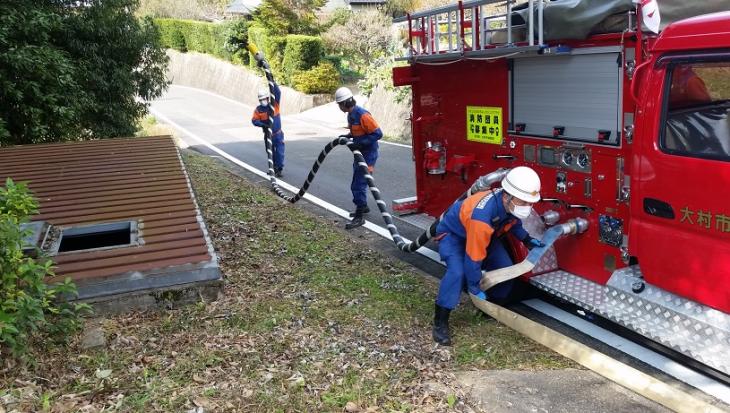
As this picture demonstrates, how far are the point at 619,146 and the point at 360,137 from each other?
176 inches

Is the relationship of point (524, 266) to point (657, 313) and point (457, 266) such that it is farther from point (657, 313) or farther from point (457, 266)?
point (657, 313)

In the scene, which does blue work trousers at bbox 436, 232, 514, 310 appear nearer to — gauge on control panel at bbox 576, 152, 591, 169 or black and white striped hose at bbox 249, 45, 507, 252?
black and white striped hose at bbox 249, 45, 507, 252

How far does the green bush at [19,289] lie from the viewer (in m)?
3.80

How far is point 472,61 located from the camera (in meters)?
6.05

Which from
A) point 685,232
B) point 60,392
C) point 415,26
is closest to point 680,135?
point 685,232

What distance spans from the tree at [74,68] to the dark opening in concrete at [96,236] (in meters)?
4.65

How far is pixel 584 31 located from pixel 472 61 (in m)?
1.54

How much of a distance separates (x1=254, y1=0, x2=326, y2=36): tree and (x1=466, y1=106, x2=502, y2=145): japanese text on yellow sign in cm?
2507

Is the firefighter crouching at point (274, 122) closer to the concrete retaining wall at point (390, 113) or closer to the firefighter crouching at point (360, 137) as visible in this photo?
the firefighter crouching at point (360, 137)

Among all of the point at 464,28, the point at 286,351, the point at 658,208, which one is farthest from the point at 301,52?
the point at 658,208

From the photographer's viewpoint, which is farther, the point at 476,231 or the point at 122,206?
the point at 122,206

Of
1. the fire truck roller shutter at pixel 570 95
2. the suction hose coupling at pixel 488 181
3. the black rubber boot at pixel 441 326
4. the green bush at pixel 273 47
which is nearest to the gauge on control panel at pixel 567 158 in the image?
the fire truck roller shutter at pixel 570 95

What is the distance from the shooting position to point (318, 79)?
2695cm

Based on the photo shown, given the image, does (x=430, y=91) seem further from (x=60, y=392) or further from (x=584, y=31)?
(x=60, y=392)
